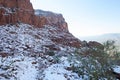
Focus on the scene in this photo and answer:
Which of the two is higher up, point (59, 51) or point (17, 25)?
point (17, 25)

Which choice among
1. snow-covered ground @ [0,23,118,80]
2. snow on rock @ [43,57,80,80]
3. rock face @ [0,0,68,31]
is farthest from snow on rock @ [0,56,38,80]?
rock face @ [0,0,68,31]

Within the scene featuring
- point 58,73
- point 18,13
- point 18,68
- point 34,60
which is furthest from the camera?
point 18,13

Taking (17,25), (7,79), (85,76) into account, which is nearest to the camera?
(7,79)

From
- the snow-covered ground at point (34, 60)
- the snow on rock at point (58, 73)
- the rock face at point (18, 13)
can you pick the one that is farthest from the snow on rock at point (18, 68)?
the rock face at point (18, 13)

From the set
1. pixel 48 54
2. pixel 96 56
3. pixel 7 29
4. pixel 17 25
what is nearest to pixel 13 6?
pixel 17 25

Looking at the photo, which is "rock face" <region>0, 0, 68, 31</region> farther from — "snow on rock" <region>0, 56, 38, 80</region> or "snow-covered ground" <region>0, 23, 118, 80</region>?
"snow on rock" <region>0, 56, 38, 80</region>

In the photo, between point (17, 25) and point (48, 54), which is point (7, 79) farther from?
point (17, 25)

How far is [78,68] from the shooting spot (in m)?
32.4

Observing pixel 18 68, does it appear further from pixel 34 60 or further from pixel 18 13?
pixel 18 13

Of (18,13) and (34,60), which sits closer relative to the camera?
(34,60)

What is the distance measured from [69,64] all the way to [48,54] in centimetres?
625

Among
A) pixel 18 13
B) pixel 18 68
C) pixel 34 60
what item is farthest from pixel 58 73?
pixel 18 13

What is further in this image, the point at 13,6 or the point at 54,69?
the point at 13,6

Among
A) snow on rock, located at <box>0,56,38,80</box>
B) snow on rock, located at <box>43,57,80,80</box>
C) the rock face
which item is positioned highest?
the rock face
